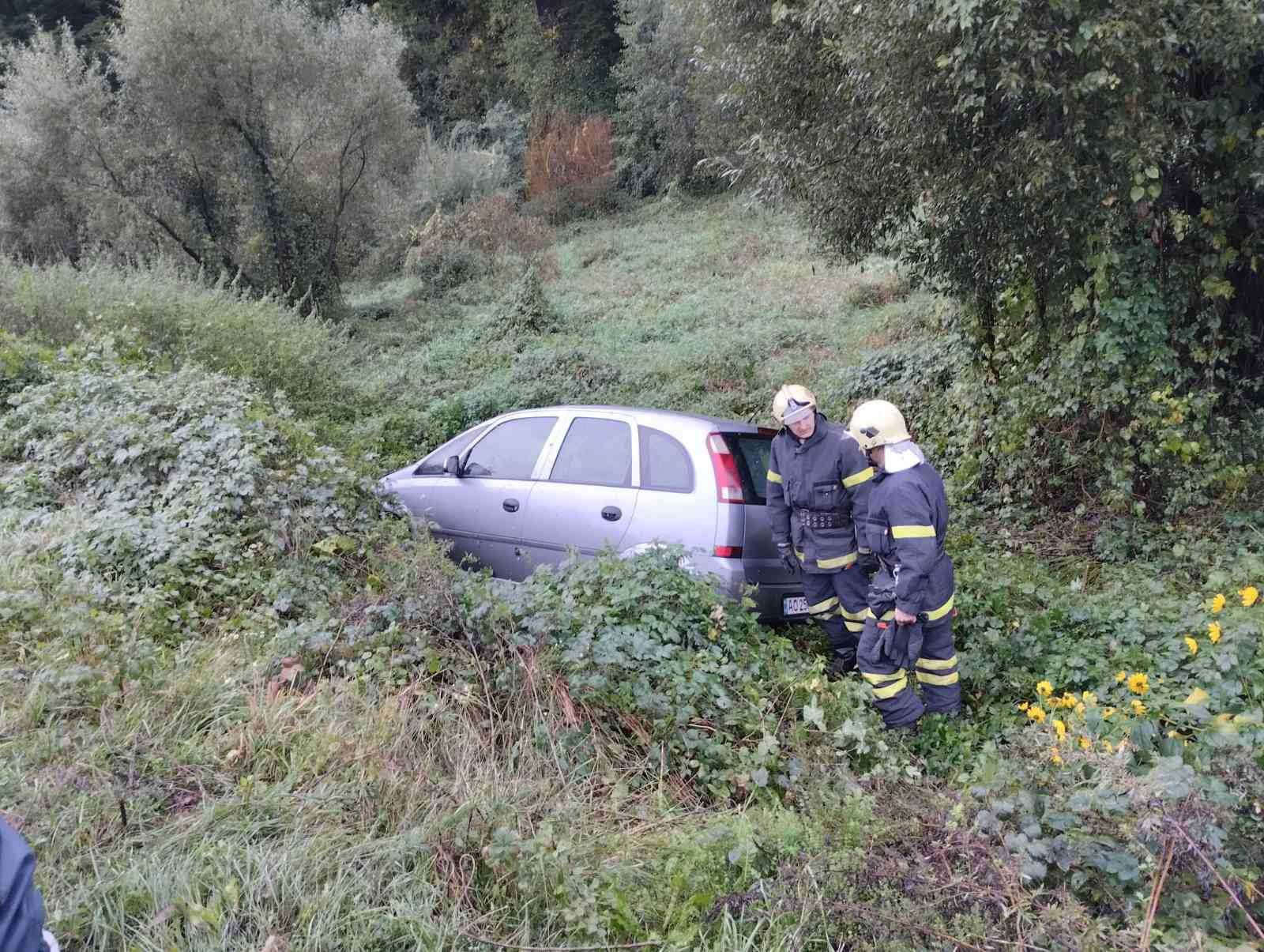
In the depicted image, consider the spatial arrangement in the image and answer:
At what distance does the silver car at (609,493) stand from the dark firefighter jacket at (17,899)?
327cm

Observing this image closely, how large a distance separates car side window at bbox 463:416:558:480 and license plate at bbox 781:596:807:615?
2.03 meters

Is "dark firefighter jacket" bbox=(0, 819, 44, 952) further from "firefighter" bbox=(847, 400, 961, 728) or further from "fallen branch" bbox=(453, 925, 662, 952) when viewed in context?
"firefighter" bbox=(847, 400, 961, 728)

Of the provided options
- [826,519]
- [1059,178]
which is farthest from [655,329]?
[826,519]

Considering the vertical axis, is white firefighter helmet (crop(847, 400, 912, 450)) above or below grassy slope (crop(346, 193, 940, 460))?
above

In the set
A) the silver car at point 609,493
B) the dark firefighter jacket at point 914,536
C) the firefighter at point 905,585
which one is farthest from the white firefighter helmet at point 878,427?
the silver car at point 609,493

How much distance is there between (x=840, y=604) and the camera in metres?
4.98

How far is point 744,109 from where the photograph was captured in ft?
26.3

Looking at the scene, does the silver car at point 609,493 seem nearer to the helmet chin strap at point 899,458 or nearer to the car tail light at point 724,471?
the car tail light at point 724,471

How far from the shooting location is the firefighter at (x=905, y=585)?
429 cm

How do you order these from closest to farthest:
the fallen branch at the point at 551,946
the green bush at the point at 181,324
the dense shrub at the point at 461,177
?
the fallen branch at the point at 551,946 → the green bush at the point at 181,324 → the dense shrub at the point at 461,177

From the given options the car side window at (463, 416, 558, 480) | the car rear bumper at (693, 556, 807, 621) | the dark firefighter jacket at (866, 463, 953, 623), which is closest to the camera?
the dark firefighter jacket at (866, 463, 953, 623)

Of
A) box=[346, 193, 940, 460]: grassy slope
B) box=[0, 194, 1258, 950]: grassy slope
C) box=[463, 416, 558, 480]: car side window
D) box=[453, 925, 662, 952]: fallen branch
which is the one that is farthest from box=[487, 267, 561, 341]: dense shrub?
box=[453, 925, 662, 952]: fallen branch

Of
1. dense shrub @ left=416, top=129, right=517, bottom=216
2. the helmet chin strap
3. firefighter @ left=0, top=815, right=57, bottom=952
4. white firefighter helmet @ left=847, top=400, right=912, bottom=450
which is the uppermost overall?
dense shrub @ left=416, top=129, right=517, bottom=216

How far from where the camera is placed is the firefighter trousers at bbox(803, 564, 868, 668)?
490 centimetres
